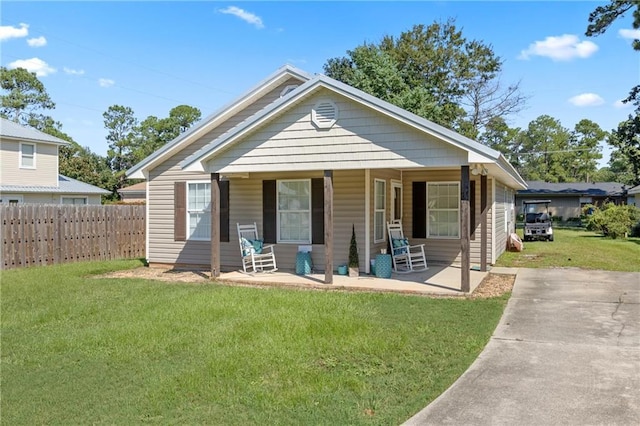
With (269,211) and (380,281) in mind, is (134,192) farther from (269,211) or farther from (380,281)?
(380,281)

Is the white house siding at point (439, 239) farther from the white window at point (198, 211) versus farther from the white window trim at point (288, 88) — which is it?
the white window at point (198, 211)

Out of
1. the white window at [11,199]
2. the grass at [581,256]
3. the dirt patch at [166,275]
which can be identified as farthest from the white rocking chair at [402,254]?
the white window at [11,199]

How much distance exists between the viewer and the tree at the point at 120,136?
50.6 metres

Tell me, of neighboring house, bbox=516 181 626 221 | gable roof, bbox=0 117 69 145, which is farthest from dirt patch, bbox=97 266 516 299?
neighboring house, bbox=516 181 626 221

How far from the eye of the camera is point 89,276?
11.1 metres

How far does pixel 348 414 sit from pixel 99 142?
176 feet

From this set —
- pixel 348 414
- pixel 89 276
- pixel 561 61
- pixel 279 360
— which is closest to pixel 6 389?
pixel 279 360

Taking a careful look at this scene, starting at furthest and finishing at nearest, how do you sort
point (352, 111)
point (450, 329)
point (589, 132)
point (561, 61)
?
point (589, 132), point (561, 61), point (352, 111), point (450, 329)

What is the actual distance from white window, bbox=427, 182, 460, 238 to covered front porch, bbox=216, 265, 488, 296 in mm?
1301

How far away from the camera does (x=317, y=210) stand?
35.8 ft

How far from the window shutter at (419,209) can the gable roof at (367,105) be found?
3277mm

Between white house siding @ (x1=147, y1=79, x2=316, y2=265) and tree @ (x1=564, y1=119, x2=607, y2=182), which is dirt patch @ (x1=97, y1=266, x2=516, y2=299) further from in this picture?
tree @ (x1=564, y1=119, x2=607, y2=182)

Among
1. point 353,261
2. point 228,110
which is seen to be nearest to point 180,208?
point 228,110

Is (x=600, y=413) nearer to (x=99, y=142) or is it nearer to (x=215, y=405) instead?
(x=215, y=405)
